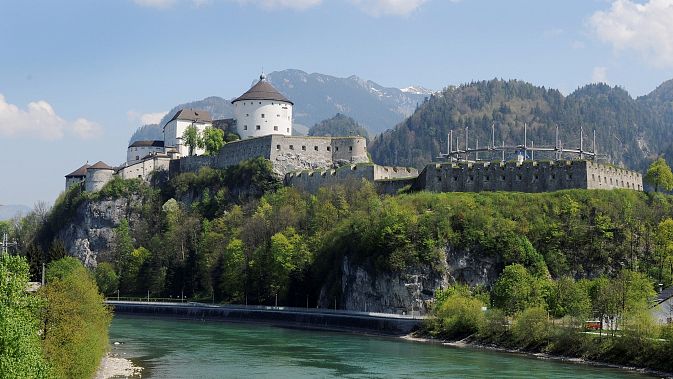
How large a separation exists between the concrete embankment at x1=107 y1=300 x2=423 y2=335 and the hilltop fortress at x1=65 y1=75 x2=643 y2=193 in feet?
54.9

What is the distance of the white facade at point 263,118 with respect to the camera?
11112 cm

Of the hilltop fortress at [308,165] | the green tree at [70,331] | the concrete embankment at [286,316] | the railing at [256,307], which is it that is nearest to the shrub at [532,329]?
the concrete embankment at [286,316]

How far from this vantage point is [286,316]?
8156 centimetres

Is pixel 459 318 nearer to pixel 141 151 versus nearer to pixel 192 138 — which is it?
pixel 192 138

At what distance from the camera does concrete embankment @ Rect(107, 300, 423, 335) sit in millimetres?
71125

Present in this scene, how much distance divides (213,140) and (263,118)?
6.22 meters

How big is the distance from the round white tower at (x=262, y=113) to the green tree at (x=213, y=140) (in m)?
2.53

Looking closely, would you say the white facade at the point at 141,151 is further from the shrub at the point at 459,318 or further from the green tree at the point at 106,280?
the shrub at the point at 459,318

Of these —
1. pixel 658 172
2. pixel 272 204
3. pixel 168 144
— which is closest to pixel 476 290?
pixel 658 172

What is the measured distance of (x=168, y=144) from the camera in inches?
4823

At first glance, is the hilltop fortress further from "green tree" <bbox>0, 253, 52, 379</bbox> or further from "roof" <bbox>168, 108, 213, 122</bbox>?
"green tree" <bbox>0, 253, 52, 379</bbox>

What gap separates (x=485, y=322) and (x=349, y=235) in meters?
20.3

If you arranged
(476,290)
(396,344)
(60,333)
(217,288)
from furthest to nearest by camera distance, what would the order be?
(217,288) → (476,290) → (396,344) → (60,333)

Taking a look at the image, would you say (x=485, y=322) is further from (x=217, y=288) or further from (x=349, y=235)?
(x=217, y=288)
